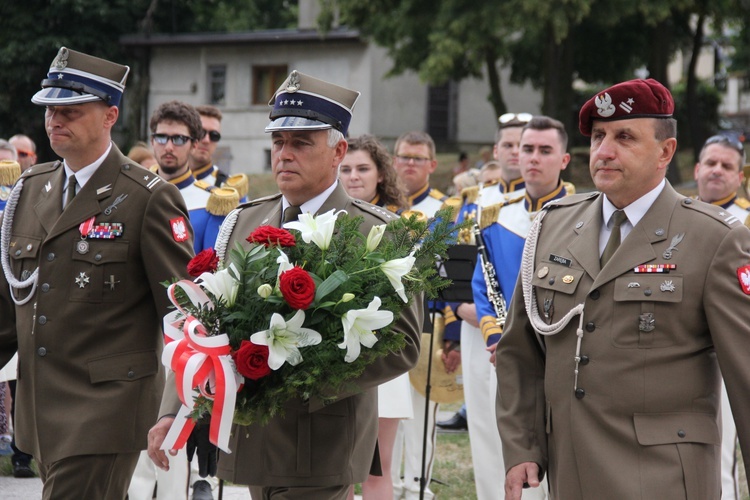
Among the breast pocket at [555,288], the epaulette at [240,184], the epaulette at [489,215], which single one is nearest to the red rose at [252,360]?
the breast pocket at [555,288]

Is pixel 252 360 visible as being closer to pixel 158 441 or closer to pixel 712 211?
pixel 158 441

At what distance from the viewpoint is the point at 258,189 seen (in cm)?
3056

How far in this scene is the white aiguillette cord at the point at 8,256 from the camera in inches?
191

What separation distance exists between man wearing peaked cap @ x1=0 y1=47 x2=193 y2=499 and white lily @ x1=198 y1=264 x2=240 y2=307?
3.63ft

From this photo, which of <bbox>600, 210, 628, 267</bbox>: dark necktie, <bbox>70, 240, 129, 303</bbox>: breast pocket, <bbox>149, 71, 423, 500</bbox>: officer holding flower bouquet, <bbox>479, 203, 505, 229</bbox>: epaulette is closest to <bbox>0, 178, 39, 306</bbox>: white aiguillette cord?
<bbox>70, 240, 129, 303</bbox>: breast pocket

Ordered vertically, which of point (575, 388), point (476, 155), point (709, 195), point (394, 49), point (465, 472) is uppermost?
point (394, 49)

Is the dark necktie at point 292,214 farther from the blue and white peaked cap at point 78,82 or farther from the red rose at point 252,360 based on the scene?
the blue and white peaked cap at point 78,82

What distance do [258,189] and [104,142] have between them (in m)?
25.7

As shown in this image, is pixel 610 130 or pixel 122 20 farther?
pixel 122 20

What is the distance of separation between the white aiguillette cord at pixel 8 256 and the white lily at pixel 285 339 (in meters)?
1.67

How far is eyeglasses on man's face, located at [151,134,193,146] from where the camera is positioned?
25.2ft

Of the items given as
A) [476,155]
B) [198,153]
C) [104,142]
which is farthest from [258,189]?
[104,142]

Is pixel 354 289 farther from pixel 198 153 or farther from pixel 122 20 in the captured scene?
pixel 122 20

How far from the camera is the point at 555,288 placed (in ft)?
13.5
